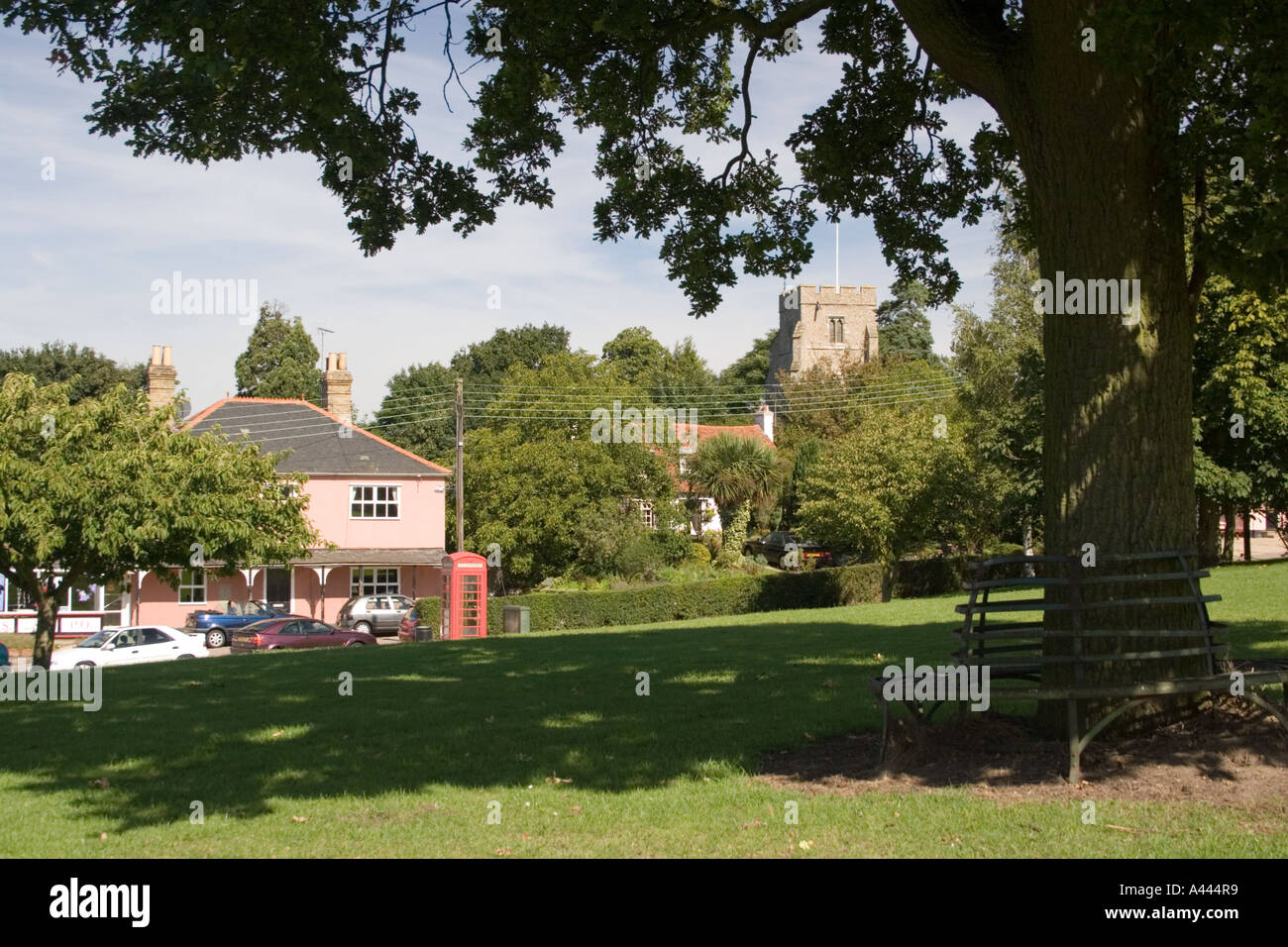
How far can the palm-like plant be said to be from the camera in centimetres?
5094

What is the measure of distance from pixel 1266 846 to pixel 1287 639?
1005 cm

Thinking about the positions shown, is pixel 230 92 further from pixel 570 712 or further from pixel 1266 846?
pixel 1266 846

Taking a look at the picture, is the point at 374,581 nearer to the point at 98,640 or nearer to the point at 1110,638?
the point at 98,640

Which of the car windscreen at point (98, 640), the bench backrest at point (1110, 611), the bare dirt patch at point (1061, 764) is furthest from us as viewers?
the car windscreen at point (98, 640)

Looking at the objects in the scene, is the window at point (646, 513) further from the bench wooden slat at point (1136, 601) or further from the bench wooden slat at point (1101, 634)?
the bench wooden slat at point (1136, 601)

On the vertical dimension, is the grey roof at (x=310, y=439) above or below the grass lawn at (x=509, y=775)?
above

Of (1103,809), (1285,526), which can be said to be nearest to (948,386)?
(1285,526)

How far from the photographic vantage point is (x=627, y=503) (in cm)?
5078

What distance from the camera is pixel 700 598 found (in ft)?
124

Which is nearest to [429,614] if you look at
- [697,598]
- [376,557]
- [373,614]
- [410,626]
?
[410,626]

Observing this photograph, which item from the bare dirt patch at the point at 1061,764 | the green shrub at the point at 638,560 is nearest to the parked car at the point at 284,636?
the green shrub at the point at 638,560

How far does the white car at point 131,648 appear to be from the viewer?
27328 mm

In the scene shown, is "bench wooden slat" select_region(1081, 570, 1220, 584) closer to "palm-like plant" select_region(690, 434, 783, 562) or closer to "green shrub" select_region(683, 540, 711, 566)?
"green shrub" select_region(683, 540, 711, 566)

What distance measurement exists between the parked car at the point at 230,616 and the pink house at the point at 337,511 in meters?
2.63
